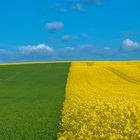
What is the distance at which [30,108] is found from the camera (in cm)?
3167

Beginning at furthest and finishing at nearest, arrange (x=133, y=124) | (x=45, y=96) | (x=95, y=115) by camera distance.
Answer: (x=45, y=96), (x=95, y=115), (x=133, y=124)

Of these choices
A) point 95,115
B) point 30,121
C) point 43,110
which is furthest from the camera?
point 43,110

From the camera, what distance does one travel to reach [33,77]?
6431cm

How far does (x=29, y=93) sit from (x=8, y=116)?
52.7ft

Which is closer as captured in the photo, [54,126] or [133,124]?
[133,124]

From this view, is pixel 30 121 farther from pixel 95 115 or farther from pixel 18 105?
pixel 18 105

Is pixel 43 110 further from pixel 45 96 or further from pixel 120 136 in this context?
pixel 120 136

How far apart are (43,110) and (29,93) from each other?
13.9 m

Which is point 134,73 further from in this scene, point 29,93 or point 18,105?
point 18,105

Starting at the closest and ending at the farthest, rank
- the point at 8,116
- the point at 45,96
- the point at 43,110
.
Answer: the point at 8,116
the point at 43,110
the point at 45,96

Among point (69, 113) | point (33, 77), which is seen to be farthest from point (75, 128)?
point (33, 77)

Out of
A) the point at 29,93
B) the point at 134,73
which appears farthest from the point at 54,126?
the point at 134,73

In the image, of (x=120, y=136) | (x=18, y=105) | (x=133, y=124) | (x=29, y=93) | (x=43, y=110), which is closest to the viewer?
(x=120, y=136)

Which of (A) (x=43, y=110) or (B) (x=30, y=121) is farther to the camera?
(A) (x=43, y=110)
